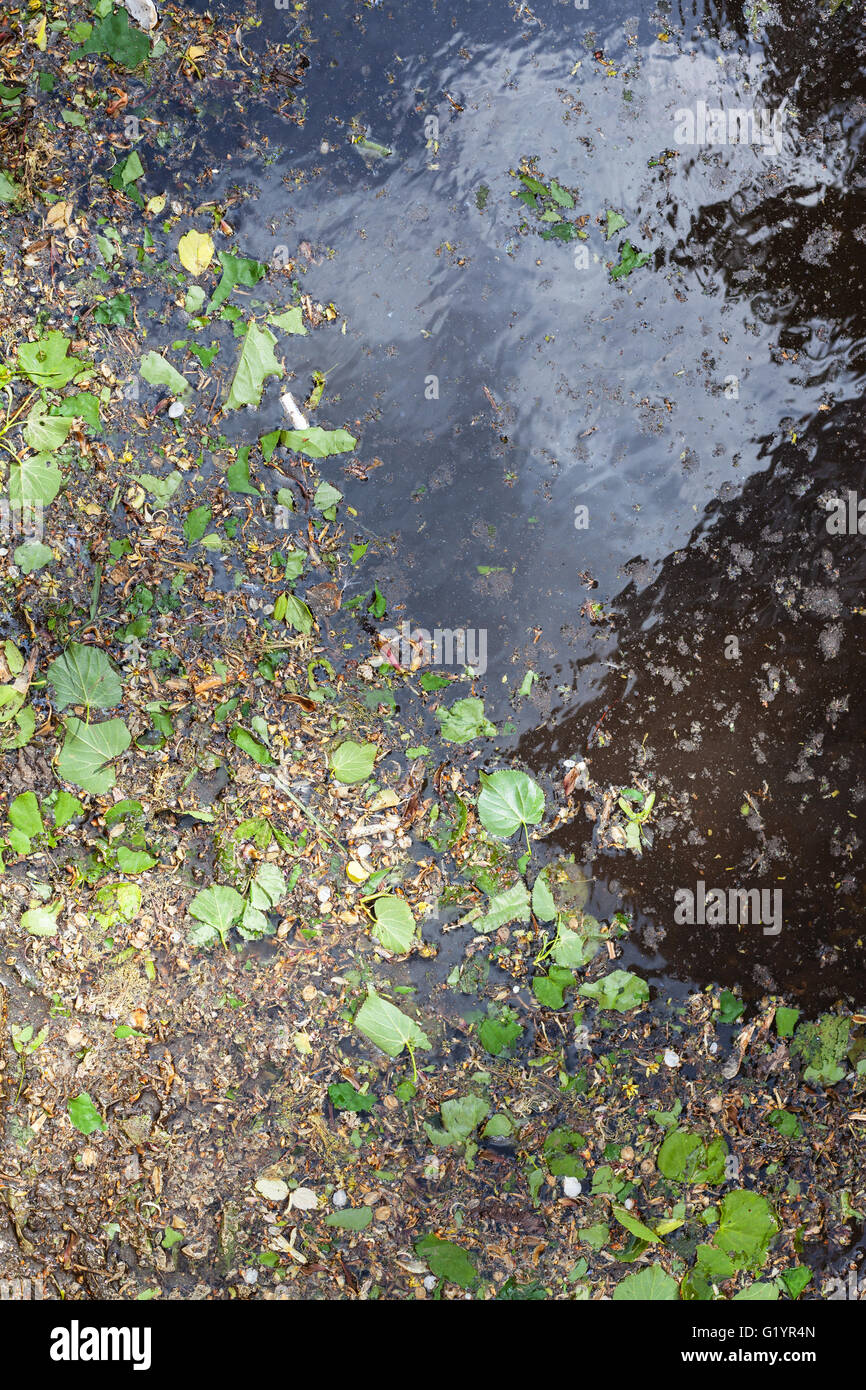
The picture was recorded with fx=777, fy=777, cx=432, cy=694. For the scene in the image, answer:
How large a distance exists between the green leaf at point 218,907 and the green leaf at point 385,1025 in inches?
23.3

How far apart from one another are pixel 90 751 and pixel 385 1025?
148 centimetres

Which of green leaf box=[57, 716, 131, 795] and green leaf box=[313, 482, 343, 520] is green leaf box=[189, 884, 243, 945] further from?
green leaf box=[313, 482, 343, 520]

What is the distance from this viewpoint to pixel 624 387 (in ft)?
9.64

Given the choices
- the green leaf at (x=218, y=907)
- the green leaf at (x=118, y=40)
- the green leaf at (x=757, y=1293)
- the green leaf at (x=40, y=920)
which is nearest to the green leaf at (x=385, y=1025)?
the green leaf at (x=218, y=907)

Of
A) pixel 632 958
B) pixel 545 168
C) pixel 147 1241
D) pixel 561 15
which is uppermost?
pixel 561 15

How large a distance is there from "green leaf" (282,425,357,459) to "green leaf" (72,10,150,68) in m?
1.44

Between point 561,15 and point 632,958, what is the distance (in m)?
3.53

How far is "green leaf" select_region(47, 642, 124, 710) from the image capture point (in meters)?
2.83

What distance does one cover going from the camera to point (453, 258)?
291 cm

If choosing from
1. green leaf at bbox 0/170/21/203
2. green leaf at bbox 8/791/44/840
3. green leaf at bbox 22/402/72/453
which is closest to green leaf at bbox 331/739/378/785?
green leaf at bbox 8/791/44/840

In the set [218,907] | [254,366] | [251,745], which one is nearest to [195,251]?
[254,366]

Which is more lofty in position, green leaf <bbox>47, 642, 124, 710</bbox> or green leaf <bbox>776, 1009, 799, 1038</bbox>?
green leaf <bbox>47, 642, 124, 710</bbox>

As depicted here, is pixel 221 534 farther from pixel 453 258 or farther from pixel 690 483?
pixel 690 483
